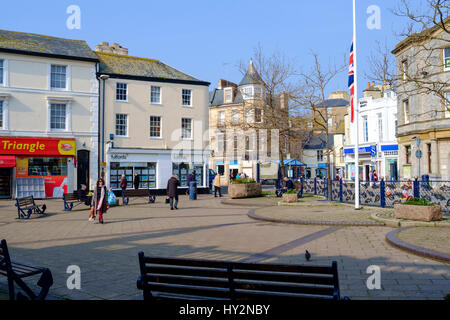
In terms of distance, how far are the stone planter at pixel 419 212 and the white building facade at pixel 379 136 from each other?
28.6m

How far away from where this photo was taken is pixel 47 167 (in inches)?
1038

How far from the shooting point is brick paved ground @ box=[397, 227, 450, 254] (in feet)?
26.5

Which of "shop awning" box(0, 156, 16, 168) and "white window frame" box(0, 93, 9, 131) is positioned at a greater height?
"white window frame" box(0, 93, 9, 131)

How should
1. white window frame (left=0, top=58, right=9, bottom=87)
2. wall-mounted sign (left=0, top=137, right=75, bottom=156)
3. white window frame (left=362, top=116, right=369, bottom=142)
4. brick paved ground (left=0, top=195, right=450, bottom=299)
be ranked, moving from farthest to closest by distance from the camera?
white window frame (left=362, top=116, right=369, bottom=142) → white window frame (left=0, top=58, right=9, bottom=87) → wall-mounted sign (left=0, top=137, right=75, bottom=156) → brick paved ground (left=0, top=195, right=450, bottom=299)

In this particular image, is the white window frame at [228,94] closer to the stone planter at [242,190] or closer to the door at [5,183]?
the stone planter at [242,190]

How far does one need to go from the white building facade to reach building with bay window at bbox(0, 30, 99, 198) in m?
25.2

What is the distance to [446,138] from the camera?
98.0 ft

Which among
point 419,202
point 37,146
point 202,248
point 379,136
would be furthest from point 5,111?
point 379,136

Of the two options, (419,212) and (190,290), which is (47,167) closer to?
(419,212)

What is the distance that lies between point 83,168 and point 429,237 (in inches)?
913

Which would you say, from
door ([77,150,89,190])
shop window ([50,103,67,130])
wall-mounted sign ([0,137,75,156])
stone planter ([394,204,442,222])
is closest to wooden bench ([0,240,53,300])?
stone planter ([394,204,442,222])

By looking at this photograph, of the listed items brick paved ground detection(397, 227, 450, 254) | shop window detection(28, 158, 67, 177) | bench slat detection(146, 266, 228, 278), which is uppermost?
shop window detection(28, 158, 67, 177)

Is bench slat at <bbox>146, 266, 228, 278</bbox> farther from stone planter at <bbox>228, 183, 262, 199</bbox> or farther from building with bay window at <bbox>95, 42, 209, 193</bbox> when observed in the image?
building with bay window at <bbox>95, 42, 209, 193</bbox>

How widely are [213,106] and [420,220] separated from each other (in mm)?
A: 45059
